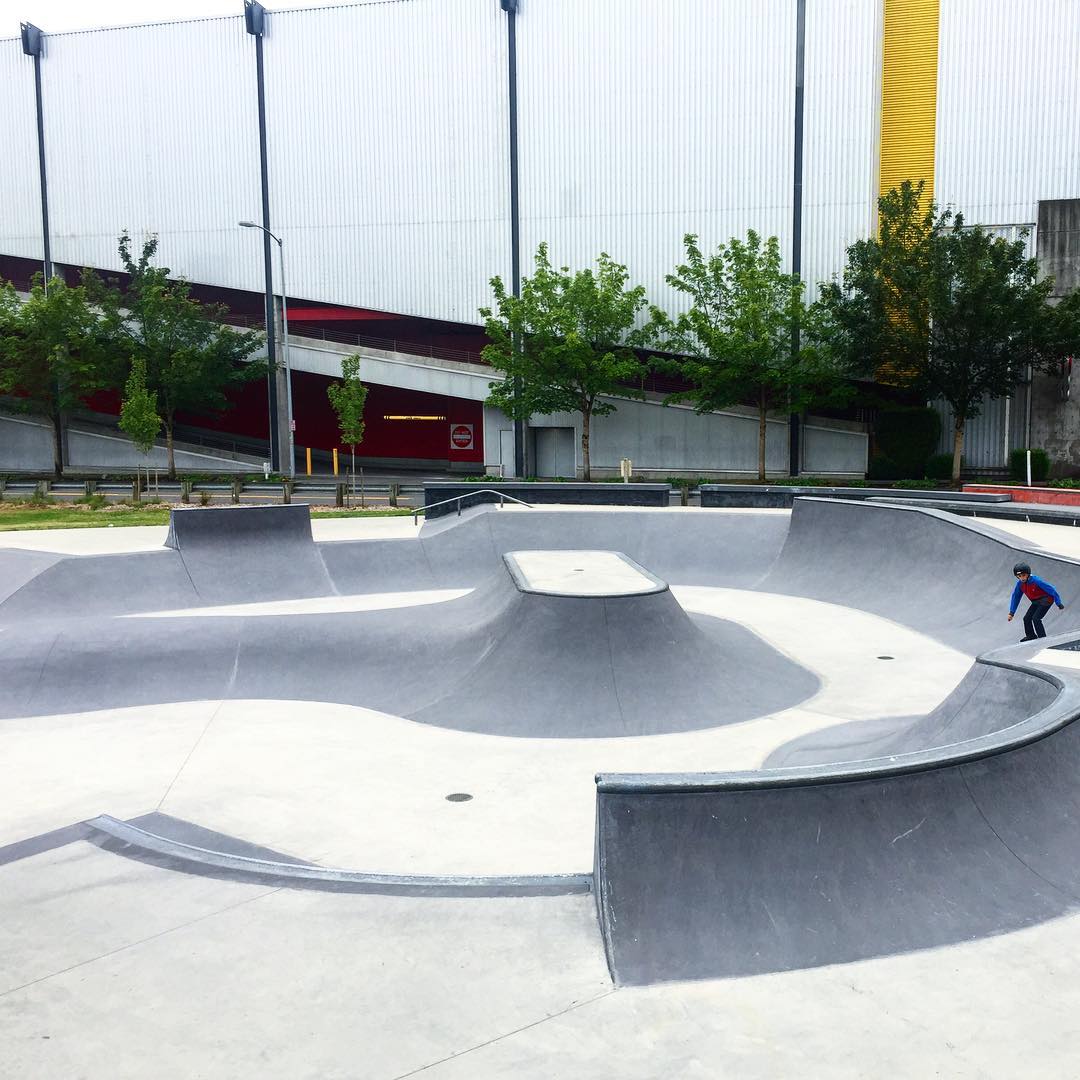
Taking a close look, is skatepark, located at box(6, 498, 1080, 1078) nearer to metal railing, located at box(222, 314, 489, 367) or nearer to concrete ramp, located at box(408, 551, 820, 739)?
concrete ramp, located at box(408, 551, 820, 739)

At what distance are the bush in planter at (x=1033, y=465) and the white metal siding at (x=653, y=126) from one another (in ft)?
38.1

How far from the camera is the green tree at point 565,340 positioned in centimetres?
3672

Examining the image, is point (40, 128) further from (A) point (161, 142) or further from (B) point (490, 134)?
(B) point (490, 134)

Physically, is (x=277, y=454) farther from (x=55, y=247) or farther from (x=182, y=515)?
(x=182, y=515)

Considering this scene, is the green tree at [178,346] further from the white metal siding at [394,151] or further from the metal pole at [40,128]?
the metal pole at [40,128]

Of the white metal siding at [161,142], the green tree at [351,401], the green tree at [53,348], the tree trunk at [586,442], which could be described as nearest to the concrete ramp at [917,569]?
the tree trunk at [586,442]

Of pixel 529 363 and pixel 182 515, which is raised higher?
pixel 529 363

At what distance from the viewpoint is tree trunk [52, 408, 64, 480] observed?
40578mm

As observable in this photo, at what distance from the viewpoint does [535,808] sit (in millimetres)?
8828

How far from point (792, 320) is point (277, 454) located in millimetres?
22725

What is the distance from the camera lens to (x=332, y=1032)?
4129 mm

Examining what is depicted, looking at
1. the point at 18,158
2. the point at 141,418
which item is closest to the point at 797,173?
the point at 141,418

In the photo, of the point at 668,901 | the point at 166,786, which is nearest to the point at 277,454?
the point at 166,786

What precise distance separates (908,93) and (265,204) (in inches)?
1026
